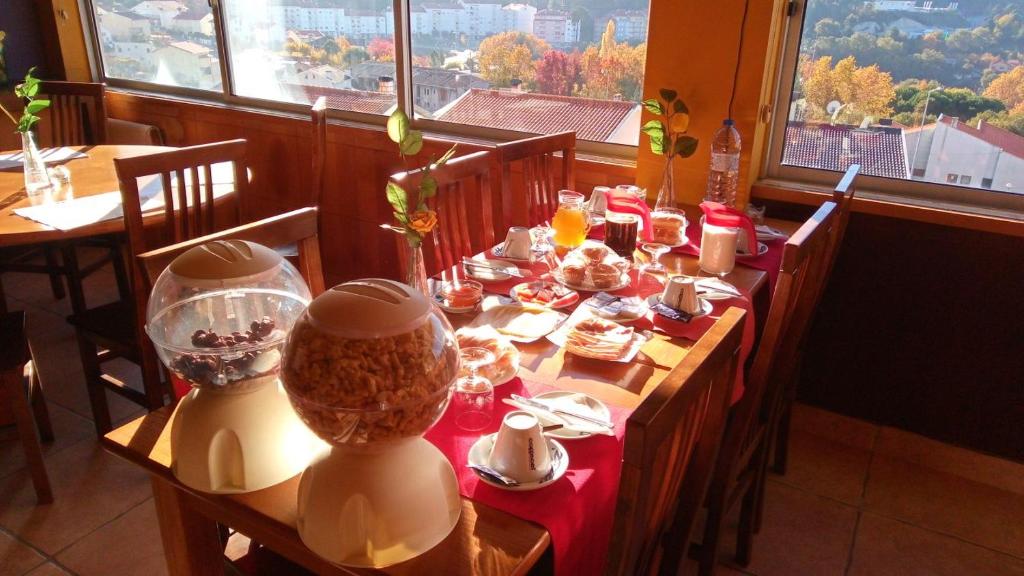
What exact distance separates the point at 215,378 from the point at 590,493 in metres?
0.54

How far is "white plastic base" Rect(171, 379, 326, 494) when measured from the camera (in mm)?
917

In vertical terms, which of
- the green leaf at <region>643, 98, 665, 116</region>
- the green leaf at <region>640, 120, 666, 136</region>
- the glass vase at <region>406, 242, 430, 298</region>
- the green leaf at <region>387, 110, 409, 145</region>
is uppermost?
the green leaf at <region>387, 110, 409, 145</region>

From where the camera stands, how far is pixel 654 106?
2.34m

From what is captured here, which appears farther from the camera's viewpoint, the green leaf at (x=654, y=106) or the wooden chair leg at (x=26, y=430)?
the green leaf at (x=654, y=106)

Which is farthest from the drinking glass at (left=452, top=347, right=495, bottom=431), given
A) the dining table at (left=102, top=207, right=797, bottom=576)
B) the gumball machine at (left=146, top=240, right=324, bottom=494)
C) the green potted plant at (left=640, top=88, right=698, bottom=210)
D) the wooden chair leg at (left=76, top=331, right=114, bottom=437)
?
the wooden chair leg at (left=76, top=331, right=114, bottom=437)

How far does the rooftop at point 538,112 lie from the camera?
2.82m

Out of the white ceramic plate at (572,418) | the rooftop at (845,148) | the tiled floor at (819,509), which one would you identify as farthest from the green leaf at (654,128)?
the white ceramic plate at (572,418)

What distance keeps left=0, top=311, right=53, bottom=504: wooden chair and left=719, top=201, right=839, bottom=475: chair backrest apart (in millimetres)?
1882

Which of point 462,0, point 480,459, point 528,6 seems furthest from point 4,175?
point 480,459

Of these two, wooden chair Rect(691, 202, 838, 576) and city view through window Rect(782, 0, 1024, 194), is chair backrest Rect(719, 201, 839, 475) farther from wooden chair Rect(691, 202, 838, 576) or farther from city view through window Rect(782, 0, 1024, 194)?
city view through window Rect(782, 0, 1024, 194)

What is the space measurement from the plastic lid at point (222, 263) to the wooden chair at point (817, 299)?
1.29 meters

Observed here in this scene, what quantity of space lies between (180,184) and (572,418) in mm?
1473

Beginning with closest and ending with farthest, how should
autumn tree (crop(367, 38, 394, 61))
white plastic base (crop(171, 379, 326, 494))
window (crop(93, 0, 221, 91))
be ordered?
white plastic base (crop(171, 379, 326, 494)) → autumn tree (crop(367, 38, 394, 61)) → window (crop(93, 0, 221, 91))

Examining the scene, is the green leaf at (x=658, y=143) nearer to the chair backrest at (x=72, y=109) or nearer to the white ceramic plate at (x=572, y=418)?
the white ceramic plate at (x=572, y=418)
